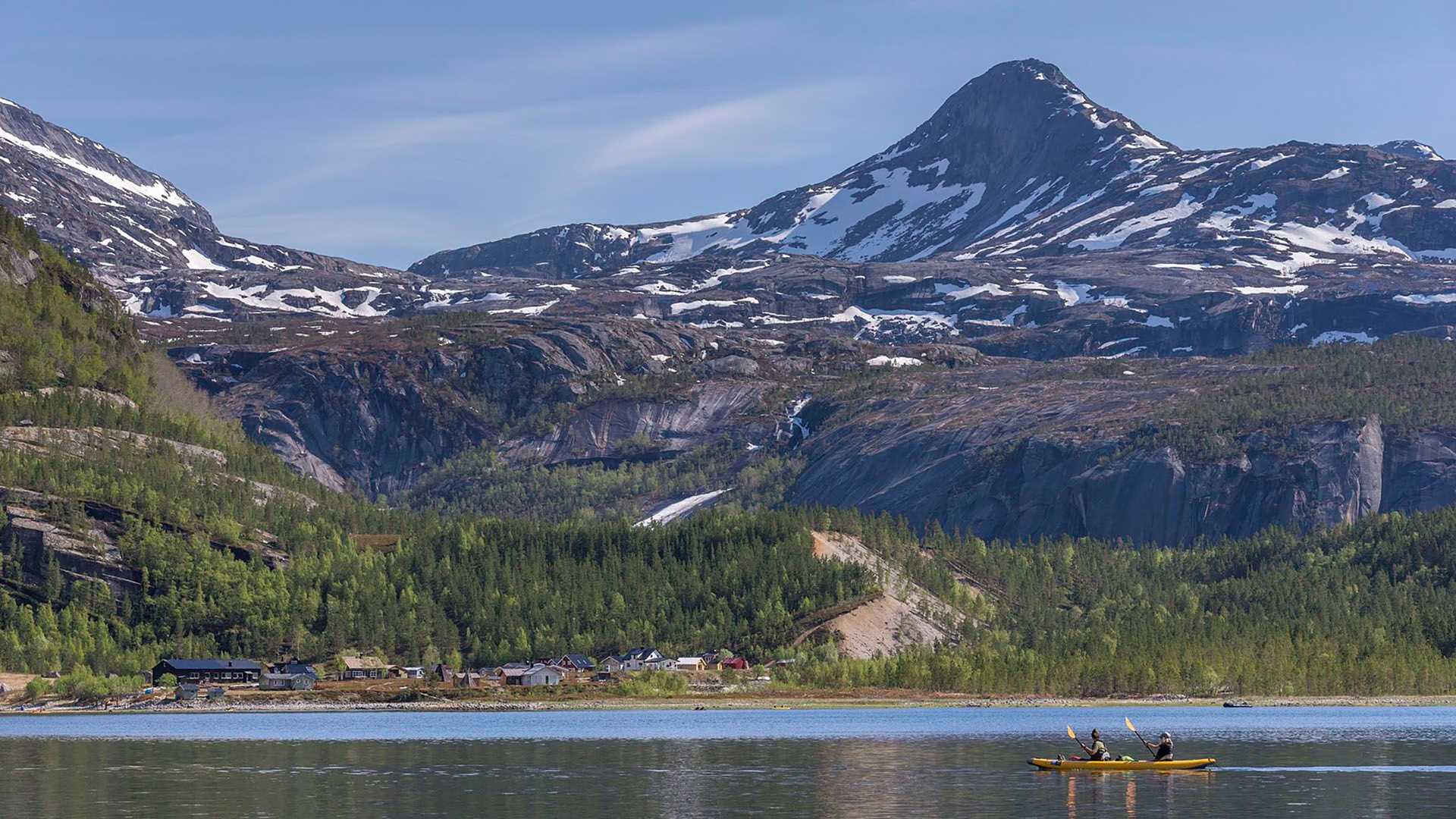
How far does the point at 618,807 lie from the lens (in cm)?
10850

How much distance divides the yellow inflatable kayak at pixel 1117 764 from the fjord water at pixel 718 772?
0.66 meters

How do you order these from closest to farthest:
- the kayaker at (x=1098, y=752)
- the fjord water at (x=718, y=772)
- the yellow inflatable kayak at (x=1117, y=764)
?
the fjord water at (x=718, y=772), the yellow inflatable kayak at (x=1117, y=764), the kayaker at (x=1098, y=752)

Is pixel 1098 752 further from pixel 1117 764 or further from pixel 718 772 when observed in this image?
pixel 718 772

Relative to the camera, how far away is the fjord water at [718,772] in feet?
357

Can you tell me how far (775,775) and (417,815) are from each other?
97.1 feet

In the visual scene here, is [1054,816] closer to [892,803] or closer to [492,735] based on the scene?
[892,803]

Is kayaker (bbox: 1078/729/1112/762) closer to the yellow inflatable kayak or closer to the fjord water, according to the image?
the yellow inflatable kayak

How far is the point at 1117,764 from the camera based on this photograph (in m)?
131

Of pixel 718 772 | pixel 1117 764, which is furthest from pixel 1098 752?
pixel 718 772

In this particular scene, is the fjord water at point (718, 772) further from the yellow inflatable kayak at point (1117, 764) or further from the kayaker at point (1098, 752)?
the kayaker at point (1098, 752)

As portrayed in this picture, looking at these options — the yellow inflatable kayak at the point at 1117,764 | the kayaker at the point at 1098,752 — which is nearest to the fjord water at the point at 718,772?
the yellow inflatable kayak at the point at 1117,764

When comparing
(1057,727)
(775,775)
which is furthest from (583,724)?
(775,775)

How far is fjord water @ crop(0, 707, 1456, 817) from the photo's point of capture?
109 metres

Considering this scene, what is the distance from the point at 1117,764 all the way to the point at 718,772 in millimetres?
25525
